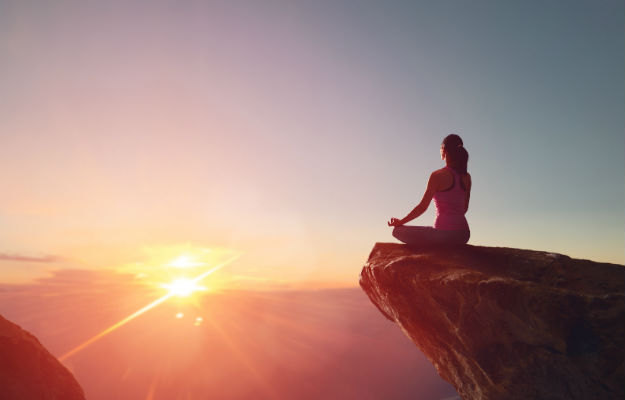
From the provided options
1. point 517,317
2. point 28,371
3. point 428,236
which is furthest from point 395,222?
point 28,371

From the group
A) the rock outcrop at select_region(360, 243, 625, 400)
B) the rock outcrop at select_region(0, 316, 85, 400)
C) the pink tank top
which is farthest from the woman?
the rock outcrop at select_region(0, 316, 85, 400)

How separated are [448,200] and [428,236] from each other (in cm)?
107

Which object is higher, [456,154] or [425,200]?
[456,154]

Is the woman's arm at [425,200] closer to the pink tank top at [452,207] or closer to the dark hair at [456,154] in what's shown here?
the pink tank top at [452,207]

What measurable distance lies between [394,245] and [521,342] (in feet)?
13.1

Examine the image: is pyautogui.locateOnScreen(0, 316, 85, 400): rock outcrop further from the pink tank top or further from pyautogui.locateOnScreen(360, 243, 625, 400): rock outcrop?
the pink tank top

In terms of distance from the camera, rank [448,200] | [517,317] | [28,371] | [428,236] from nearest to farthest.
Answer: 1. [517,317]
2. [448,200]
3. [428,236]
4. [28,371]

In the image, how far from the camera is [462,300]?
5566 millimetres

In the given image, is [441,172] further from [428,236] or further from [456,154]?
[428,236]

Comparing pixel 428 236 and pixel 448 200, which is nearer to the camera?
pixel 448 200

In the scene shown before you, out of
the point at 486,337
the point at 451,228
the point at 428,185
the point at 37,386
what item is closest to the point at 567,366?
the point at 486,337

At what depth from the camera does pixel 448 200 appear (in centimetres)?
682

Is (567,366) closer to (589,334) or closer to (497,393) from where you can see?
(589,334)

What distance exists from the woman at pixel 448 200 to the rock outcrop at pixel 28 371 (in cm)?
1609
